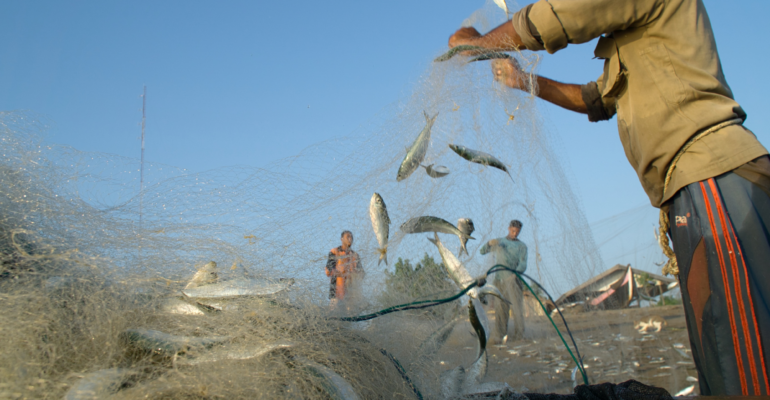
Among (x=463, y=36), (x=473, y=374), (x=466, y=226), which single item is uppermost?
(x=463, y=36)

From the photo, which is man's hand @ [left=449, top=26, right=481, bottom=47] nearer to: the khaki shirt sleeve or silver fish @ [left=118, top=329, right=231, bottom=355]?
the khaki shirt sleeve

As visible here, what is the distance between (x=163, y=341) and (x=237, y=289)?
30 cm

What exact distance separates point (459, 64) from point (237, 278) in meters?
1.67

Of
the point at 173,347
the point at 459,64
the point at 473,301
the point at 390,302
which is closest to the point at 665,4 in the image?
the point at 459,64

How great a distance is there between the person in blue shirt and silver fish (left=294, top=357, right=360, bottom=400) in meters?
A: 1.23

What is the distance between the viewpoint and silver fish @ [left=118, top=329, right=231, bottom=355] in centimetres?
123

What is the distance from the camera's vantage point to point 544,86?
8.32 ft

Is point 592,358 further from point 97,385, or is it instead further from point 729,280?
point 97,385

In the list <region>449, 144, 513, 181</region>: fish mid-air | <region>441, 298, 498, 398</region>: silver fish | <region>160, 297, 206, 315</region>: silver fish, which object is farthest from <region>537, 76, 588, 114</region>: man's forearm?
<region>160, 297, 206, 315</region>: silver fish

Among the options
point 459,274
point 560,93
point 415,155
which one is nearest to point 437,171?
point 415,155

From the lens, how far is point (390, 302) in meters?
1.86

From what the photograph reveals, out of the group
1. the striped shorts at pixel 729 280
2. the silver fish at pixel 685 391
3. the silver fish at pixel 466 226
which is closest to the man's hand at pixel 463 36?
the silver fish at pixel 466 226

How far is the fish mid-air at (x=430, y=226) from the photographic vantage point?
2.11 meters

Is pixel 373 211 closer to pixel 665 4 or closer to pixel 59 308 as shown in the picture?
pixel 59 308
